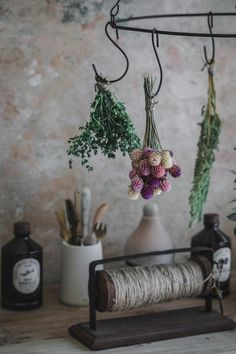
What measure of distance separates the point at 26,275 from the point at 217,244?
1.73 feet

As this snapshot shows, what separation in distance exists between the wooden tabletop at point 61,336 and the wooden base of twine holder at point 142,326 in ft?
0.06

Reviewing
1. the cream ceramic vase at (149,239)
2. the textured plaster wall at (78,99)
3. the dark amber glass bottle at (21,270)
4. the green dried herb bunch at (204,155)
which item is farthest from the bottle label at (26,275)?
the green dried herb bunch at (204,155)

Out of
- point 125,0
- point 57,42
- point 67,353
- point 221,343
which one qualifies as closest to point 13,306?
point 67,353

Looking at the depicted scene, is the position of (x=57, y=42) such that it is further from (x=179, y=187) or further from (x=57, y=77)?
(x=179, y=187)

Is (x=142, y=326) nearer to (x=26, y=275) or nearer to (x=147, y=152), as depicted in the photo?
(x=26, y=275)

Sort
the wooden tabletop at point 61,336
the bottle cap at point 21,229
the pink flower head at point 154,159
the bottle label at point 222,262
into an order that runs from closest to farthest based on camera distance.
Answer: the pink flower head at point 154,159
the wooden tabletop at point 61,336
the bottle cap at point 21,229
the bottle label at point 222,262

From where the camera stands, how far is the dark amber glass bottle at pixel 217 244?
1982 mm

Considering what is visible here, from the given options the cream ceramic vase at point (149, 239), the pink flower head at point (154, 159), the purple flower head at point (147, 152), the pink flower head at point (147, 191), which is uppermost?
the purple flower head at point (147, 152)

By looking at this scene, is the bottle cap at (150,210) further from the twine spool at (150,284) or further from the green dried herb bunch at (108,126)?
the green dried herb bunch at (108,126)

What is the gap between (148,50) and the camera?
6.88 ft

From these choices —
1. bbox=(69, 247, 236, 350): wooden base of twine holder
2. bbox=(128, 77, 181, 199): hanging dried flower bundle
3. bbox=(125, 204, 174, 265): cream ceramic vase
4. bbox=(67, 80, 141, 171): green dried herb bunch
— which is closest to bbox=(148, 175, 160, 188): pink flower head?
bbox=(128, 77, 181, 199): hanging dried flower bundle

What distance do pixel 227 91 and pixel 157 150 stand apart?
82 centimetres

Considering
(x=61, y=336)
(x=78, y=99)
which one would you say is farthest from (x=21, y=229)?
(x=78, y=99)

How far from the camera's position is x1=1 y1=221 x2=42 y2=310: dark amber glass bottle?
1.87m
